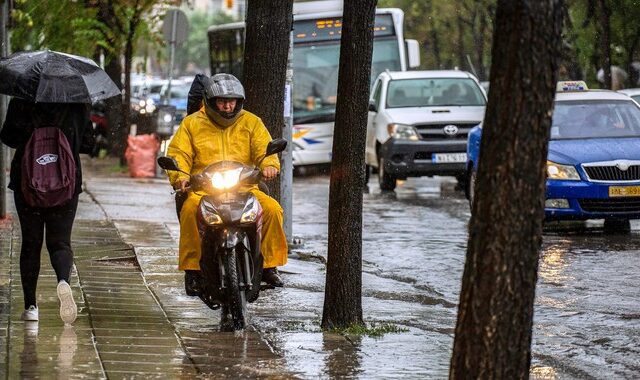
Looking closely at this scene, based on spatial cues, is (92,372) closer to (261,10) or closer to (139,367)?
(139,367)

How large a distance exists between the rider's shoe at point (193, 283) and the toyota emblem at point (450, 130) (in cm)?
1410

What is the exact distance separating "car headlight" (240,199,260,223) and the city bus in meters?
17.9

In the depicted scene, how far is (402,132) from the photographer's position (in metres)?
23.3

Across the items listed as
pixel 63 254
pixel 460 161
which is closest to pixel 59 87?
pixel 63 254

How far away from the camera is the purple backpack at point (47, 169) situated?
929 centimetres

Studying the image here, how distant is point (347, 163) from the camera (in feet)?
30.2

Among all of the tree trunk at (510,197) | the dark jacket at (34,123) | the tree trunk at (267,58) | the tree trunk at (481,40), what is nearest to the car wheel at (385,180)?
the tree trunk at (267,58)

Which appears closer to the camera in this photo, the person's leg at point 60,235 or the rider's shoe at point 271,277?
the person's leg at point 60,235

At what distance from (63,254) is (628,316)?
393cm

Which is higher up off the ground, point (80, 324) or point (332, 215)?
point (332, 215)

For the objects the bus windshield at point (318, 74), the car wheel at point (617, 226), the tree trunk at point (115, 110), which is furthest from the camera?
the tree trunk at point (115, 110)

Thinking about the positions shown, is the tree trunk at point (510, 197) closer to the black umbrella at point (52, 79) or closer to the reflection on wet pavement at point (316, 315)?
Answer: the reflection on wet pavement at point (316, 315)

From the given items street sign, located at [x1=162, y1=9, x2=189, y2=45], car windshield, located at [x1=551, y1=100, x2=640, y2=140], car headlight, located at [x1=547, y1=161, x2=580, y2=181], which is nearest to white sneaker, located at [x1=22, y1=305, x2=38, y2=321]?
car headlight, located at [x1=547, y1=161, x2=580, y2=181]

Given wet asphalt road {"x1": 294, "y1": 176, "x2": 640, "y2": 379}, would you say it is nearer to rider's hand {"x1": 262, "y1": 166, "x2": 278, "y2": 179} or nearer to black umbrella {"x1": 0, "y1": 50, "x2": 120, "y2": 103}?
rider's hand {"x1": 262, "y1": 166, "x2": 278, "y2": 179}
